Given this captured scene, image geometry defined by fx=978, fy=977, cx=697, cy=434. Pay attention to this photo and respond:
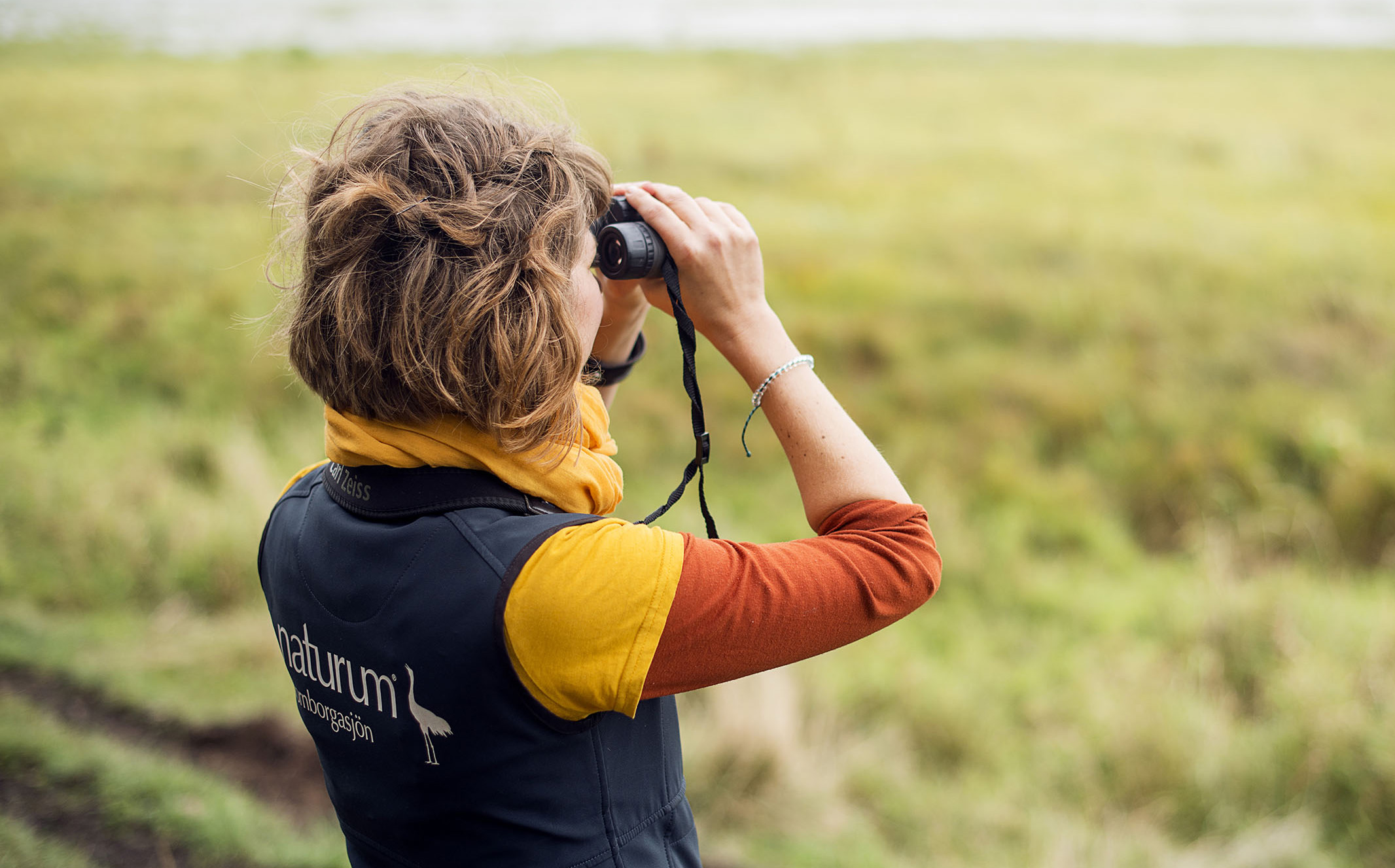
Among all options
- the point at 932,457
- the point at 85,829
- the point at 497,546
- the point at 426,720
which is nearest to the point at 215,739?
the point at 85,829

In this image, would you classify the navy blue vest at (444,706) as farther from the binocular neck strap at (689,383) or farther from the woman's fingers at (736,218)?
the woman's fingers at (736,218)

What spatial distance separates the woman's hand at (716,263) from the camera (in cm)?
129

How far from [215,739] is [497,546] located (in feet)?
11.3

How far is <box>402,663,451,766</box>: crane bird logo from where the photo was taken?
1.12 m

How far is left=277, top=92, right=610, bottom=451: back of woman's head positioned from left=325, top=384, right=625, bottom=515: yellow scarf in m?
0.02

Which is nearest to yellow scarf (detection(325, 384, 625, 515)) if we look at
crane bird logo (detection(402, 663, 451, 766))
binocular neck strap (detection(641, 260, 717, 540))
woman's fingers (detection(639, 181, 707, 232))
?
binocular neck strap (detection(641, 260, 717, 540))

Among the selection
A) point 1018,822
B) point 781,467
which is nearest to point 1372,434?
point 781,467

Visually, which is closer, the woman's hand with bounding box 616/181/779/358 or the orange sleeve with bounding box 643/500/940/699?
the orange sleeve with bounding box 643/500/940/699

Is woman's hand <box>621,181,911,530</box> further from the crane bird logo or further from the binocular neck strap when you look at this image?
the crane bird logo

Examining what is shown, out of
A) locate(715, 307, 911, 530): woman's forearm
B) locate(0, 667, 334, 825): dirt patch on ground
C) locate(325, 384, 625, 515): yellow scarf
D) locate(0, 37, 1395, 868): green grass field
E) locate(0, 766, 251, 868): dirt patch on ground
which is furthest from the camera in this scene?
locate(0, 37, 1395, 868): green grass field

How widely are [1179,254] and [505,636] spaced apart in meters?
10.2

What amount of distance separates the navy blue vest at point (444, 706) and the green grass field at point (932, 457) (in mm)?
559

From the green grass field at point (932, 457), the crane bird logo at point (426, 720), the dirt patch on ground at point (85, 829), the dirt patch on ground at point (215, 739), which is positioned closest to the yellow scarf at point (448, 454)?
the crane bird logo at point (426, 720)

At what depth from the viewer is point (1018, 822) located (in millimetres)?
4012
